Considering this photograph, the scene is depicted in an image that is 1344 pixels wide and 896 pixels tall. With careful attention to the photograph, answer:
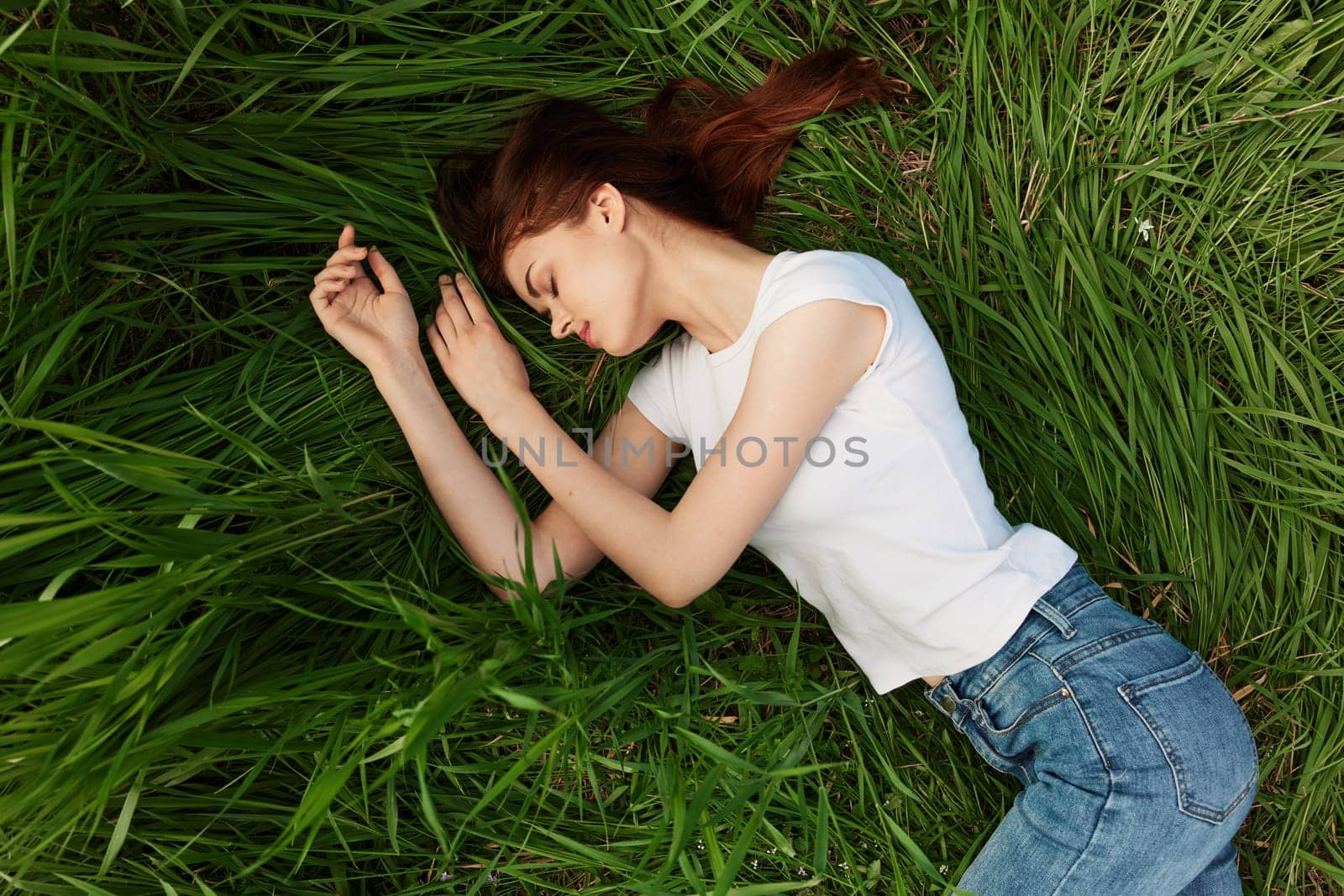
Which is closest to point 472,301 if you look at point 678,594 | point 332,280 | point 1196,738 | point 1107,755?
point 332,280

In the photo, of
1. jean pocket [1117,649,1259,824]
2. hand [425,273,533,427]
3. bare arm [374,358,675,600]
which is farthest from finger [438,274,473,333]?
jean pocket [1117,649,1259,824]

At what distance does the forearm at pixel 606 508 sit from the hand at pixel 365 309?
341 mm

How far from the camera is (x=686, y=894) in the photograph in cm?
168

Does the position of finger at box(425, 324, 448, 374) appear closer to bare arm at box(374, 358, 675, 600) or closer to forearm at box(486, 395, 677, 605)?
bare arm at box(374, 358, 675, 600)

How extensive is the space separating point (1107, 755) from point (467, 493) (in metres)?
1.35

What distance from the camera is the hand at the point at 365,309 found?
1.78 m

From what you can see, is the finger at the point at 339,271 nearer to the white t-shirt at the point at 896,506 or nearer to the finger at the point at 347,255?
the finger at the point at 347,255

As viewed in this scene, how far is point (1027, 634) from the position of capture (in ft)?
5.40

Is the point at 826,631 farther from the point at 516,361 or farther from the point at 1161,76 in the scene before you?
the point at 1161,76

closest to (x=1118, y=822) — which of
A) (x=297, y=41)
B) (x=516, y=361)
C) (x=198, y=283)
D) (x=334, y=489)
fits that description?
(x=516, y=361)

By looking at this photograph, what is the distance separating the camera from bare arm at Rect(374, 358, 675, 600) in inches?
68.1

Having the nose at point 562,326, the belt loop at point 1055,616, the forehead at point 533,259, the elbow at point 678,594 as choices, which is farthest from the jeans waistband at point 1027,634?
the forehead at point 533,259

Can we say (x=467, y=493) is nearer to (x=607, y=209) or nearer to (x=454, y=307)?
(x=454, y=307)

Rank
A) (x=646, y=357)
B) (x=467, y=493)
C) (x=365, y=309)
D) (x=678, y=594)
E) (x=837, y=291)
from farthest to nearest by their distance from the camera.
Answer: (x=646, y=357) < (x=365, y=309) < (x=467, y=493) < (x=678, y=594) < (x=837, y=291)
